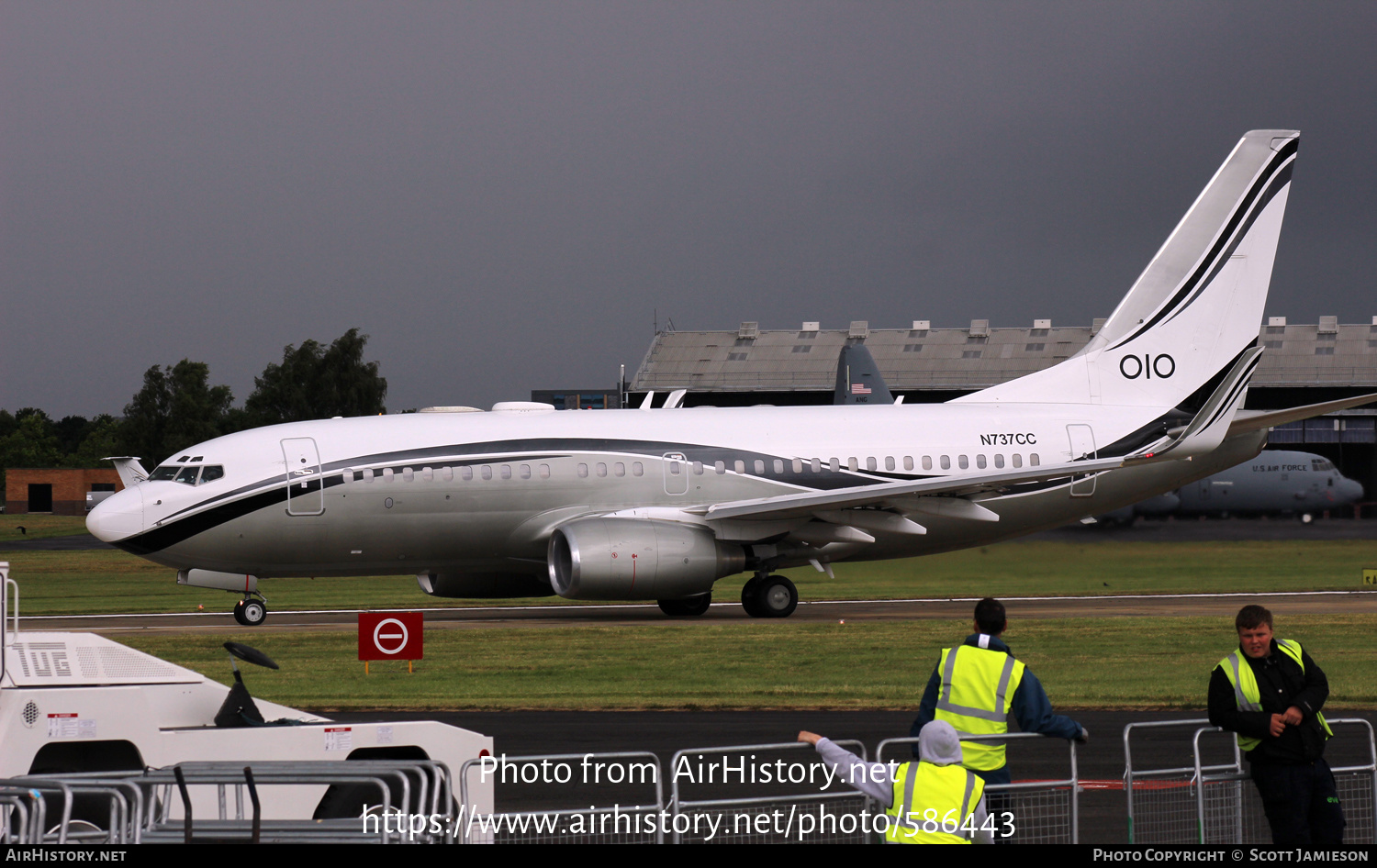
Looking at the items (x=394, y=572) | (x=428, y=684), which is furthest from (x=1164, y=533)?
(x=428, y=684)

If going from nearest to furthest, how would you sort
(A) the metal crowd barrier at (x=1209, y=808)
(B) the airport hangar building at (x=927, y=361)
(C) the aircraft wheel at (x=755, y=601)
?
(A) the metal crowd barrier at (x=1209, y=808), (C) the aircraft wheel at (x=755, y=601), (B) the airport hangar building at (x=927, y=361)

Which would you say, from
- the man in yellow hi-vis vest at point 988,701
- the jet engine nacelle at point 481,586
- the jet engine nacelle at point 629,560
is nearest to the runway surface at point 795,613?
the jet engine nacelle at point 481,586

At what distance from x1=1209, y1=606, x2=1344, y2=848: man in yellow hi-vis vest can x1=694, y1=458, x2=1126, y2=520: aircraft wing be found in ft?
60.7

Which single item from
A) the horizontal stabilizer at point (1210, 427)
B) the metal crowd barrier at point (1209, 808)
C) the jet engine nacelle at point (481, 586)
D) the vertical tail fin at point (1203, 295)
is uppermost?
the vertical tail fin at point (1203, 295)

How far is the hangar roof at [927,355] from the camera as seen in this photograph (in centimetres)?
9256

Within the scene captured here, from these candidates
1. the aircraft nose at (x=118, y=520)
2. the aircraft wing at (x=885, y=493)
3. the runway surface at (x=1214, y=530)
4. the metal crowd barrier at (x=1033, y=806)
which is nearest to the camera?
the metal crowd barrier at (x=1033, y=806)

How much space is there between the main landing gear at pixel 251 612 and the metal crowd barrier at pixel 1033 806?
21121mm

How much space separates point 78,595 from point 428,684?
2404 centimetres

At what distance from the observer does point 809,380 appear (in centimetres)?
9919

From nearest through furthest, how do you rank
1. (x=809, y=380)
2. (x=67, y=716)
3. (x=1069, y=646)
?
(x=67, y=716), (x=1069, y=646), (x=809, y=380)

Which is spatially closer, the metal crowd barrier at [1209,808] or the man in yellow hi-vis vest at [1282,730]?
the man in yellow hi-vis vest at [1282,730]

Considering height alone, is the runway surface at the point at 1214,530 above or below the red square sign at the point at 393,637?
above

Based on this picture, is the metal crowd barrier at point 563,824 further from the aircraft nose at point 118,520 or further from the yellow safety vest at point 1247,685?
the aircraft nose at point 118,520

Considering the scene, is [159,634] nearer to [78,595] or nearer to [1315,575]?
[78,595]
